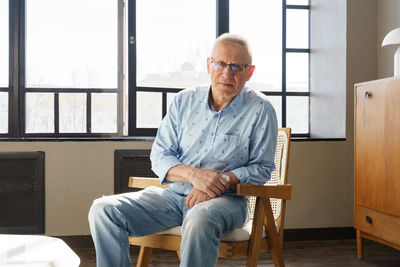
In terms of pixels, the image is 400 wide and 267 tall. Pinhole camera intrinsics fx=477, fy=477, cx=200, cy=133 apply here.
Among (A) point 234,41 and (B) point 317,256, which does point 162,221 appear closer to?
(A) point 234,41

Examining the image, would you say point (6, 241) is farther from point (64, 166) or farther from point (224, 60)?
point (64, 166)

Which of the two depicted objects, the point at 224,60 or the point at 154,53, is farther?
the point at 154,53

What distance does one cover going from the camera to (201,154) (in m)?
2.25

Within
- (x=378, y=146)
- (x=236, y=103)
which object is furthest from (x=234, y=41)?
(x=378, y=146)

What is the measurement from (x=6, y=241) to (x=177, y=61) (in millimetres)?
2515

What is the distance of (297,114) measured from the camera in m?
4.10

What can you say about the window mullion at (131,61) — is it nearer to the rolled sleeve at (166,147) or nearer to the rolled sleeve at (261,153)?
the rolled sleeve at (166,147)

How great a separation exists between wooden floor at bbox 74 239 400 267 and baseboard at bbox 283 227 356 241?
53 millimetres

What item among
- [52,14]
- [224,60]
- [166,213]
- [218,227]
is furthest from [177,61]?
[218,227]

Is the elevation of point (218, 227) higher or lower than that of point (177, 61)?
lower

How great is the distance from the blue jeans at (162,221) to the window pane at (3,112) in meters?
1.81

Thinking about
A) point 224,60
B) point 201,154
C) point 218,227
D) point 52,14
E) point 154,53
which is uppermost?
point 52,14

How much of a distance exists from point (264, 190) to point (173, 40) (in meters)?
2.02

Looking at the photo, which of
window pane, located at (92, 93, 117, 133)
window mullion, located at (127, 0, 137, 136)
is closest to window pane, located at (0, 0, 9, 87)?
window pane, located at (92, 93, 117, 133)
